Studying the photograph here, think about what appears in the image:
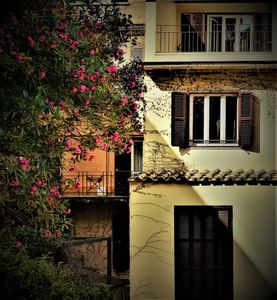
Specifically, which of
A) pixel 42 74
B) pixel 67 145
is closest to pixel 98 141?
pixel 67 145

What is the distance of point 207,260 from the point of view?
3.81 meters

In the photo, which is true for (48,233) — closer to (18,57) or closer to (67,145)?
(67,145)

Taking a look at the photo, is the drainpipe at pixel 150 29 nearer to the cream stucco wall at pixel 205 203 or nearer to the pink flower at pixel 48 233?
the cream stucco wall at pixel 205 203

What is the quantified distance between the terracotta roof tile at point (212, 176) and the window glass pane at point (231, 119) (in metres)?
0.20

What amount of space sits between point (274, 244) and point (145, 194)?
0.80 m

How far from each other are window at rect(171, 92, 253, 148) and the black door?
0.41m

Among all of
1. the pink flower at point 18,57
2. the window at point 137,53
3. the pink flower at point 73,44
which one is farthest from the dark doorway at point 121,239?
the pink flower at point 18,57

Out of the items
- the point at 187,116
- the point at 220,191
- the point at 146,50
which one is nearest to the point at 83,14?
the point at 146,50

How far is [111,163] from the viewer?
3.97 meters

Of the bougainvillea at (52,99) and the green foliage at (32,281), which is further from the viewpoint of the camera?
the green foliage at (32,281)

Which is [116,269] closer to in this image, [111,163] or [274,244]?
[111,163]

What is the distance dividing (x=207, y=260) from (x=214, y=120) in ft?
2.67

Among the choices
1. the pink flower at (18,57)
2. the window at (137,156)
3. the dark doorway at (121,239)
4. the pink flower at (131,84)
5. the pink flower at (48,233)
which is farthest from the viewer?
the dark doorway at (121,239)

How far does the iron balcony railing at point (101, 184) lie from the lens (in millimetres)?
3941
